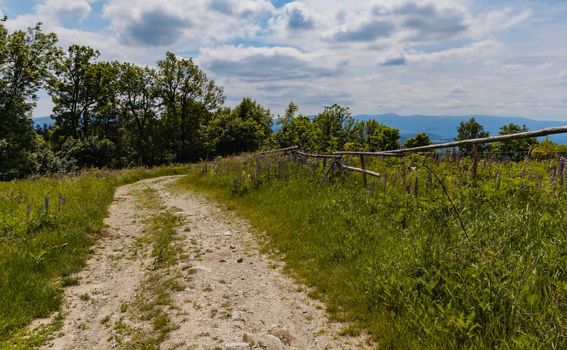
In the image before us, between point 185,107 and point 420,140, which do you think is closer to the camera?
point 185,107

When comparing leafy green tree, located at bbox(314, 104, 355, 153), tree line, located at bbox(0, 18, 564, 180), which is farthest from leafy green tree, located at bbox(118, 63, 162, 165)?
leafy green tree, located at bbox(314, 104, 355, 153)

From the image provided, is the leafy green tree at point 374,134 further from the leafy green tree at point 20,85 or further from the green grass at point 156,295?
the green grass at point 156,295

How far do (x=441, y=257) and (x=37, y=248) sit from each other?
8033mm

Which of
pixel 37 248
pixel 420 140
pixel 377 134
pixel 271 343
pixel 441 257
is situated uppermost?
pixel 377 134

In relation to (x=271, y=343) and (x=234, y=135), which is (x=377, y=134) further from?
(x=271, y=343)

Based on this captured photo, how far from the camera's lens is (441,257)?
521 cm

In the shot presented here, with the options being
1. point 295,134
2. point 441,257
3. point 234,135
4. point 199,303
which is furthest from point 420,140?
point 199,303

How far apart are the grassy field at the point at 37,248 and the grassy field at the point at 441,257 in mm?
4461

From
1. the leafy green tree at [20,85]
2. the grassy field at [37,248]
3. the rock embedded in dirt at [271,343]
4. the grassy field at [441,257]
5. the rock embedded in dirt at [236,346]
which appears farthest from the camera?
the leafy green tree at [20,85]

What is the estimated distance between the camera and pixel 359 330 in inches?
191

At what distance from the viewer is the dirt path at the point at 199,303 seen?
4719 millimetres

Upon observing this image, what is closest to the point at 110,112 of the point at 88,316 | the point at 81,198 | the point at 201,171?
the point at 201,171

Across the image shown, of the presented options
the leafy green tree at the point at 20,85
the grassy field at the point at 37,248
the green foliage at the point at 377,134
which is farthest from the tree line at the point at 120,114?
the grassy field at the point at 37,248

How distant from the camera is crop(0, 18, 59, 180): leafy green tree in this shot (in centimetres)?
3562
